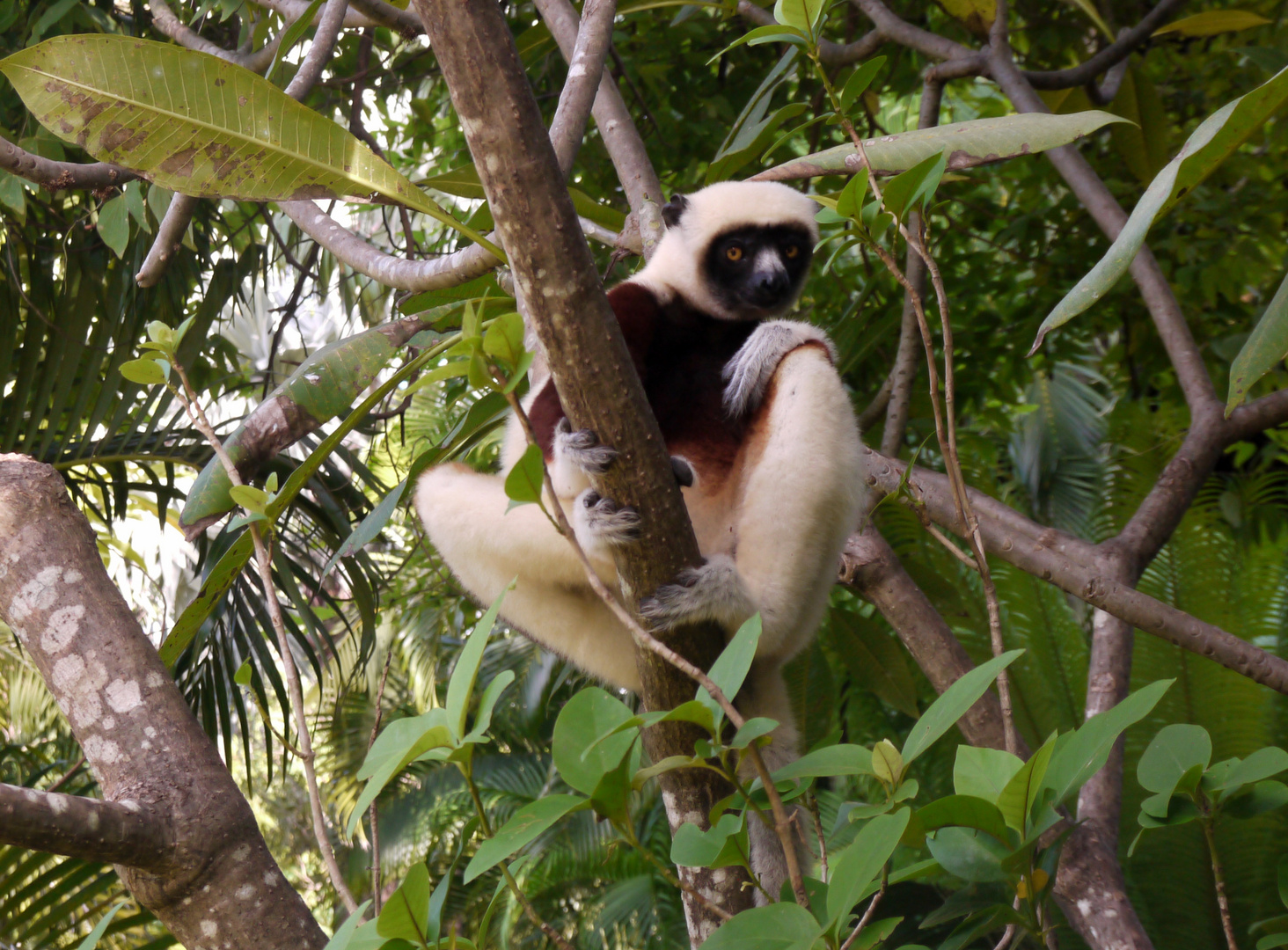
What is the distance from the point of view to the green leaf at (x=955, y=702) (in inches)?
41.5

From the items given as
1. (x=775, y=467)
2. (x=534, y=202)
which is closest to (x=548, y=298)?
(x=534, y=202)

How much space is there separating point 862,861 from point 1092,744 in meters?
0.30

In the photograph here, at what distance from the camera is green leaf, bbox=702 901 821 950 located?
0.98 meters

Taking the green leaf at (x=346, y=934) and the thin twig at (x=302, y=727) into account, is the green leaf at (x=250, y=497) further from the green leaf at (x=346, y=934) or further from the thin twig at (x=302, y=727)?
the green leaf at (x=346, y=934)

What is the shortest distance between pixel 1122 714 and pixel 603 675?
1.68 m

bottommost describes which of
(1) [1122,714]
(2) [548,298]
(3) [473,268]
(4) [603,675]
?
(1) [1122,714]

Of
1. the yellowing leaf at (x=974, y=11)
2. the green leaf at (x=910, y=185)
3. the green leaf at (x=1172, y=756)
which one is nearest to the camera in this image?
the green leaf at (x=1172, y=756)

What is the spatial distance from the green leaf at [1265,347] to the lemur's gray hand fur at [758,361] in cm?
124

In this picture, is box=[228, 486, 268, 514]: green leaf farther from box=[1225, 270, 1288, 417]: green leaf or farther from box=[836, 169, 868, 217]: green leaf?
box=[1225, 270, 1288, 417]: green leaf

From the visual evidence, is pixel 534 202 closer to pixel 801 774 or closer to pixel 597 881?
pixel 801 774

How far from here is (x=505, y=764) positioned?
9.12 m

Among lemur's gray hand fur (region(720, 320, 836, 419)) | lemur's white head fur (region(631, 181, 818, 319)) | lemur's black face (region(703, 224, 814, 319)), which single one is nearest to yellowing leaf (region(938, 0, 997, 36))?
lemur's white head fur (region(631, 181, 818, 319))

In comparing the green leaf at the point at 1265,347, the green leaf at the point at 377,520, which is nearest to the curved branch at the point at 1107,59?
the green leaf at the point at 377,520

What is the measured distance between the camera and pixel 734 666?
3.76 ft
